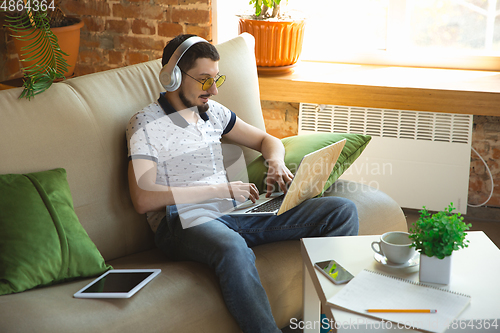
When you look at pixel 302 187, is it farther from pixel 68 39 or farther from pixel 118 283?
pixel 68 39

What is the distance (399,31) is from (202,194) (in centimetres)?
179

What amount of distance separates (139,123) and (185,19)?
150cm

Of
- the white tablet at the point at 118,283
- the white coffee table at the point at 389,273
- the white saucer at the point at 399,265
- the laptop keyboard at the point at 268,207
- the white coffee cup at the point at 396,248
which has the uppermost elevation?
the white coffee cup at the point at 396,248

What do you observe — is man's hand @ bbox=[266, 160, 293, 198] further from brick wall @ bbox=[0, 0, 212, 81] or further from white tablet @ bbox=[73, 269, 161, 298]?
brick wall @ bbox=[0, 0, 212, 81]

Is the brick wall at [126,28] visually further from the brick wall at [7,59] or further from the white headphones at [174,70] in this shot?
the white headphones at [174,70]

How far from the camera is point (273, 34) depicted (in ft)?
8.55

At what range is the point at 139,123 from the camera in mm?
1642

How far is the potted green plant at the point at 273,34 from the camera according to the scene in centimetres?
260

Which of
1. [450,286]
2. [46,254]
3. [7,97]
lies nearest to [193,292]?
[46,254]

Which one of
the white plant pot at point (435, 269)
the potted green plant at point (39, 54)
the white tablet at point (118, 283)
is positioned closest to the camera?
the white plant pot at point (435, 269)

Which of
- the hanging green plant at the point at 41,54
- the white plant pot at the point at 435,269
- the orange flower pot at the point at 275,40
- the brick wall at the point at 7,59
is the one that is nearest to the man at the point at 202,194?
the hanging green plant at the point at 41,54

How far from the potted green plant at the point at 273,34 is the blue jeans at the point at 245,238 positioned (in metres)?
1.18

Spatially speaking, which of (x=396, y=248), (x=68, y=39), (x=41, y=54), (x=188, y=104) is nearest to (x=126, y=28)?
(x=68, y=39)

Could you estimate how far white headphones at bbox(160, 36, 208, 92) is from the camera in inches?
66.1
